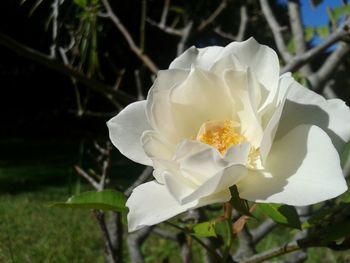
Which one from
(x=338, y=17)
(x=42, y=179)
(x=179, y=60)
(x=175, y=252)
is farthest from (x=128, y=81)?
(x=179, y=60)

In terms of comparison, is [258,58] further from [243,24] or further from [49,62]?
[243,24]

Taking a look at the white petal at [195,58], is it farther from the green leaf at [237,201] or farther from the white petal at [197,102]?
the green leaf at [237,201]

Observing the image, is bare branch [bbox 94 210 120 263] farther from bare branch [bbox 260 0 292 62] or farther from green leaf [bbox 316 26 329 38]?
green leaf [bbox 316 26 329 38]

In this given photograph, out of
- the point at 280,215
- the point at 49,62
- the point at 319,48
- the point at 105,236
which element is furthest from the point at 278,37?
the point at 280,215

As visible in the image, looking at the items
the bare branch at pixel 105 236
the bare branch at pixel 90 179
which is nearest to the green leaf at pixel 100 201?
the bare branch at pixel 105 236

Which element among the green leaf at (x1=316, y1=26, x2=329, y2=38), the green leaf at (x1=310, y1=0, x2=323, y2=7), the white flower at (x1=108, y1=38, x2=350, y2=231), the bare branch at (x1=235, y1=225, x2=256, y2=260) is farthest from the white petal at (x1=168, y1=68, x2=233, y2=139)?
the green leaf at (x1=316, y1=26, x2=329, y2=38)

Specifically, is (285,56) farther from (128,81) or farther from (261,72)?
(128,81)
